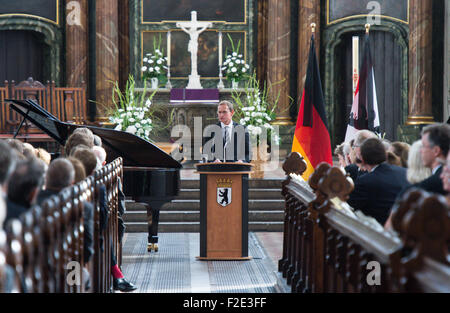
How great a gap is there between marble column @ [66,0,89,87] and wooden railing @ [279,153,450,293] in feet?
30.3

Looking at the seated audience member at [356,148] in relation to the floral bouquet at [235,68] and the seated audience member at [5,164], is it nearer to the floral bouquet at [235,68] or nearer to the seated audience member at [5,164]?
the seated audience member at [5,164]

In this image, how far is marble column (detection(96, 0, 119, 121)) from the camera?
46.2ft

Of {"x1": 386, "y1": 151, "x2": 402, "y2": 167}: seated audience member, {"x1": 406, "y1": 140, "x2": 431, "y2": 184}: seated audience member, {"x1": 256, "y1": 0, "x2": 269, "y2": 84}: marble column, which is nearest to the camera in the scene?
{"x1": 406, "y1": 140, "x2": 431, "y2": 184}: seated audience member

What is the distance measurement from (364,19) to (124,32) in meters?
5.48

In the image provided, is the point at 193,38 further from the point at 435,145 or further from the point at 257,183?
the point at 435,145

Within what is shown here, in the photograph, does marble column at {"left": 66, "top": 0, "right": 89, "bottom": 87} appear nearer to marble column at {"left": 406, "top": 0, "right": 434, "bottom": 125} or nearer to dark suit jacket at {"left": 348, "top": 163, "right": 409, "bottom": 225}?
marble column at {"left": 406, "top": 0, "right": 434, "bottom": 125}

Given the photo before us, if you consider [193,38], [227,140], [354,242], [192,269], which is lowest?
[192,269]

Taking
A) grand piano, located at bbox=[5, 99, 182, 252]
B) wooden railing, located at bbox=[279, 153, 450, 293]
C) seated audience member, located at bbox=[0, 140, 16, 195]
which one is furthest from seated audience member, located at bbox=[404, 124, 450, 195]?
grand piano, located at bbox=[5, 99, 182, 252]

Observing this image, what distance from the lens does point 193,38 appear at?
14.3 meters

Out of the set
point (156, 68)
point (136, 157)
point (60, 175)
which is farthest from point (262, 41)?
point (60, 175)

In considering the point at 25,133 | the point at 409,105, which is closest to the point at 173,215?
the point at 25,133

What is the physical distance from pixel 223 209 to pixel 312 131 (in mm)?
1619

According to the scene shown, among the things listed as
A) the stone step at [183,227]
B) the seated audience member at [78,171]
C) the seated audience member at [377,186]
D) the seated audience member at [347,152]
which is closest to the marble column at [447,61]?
the stone step at [183,227]
